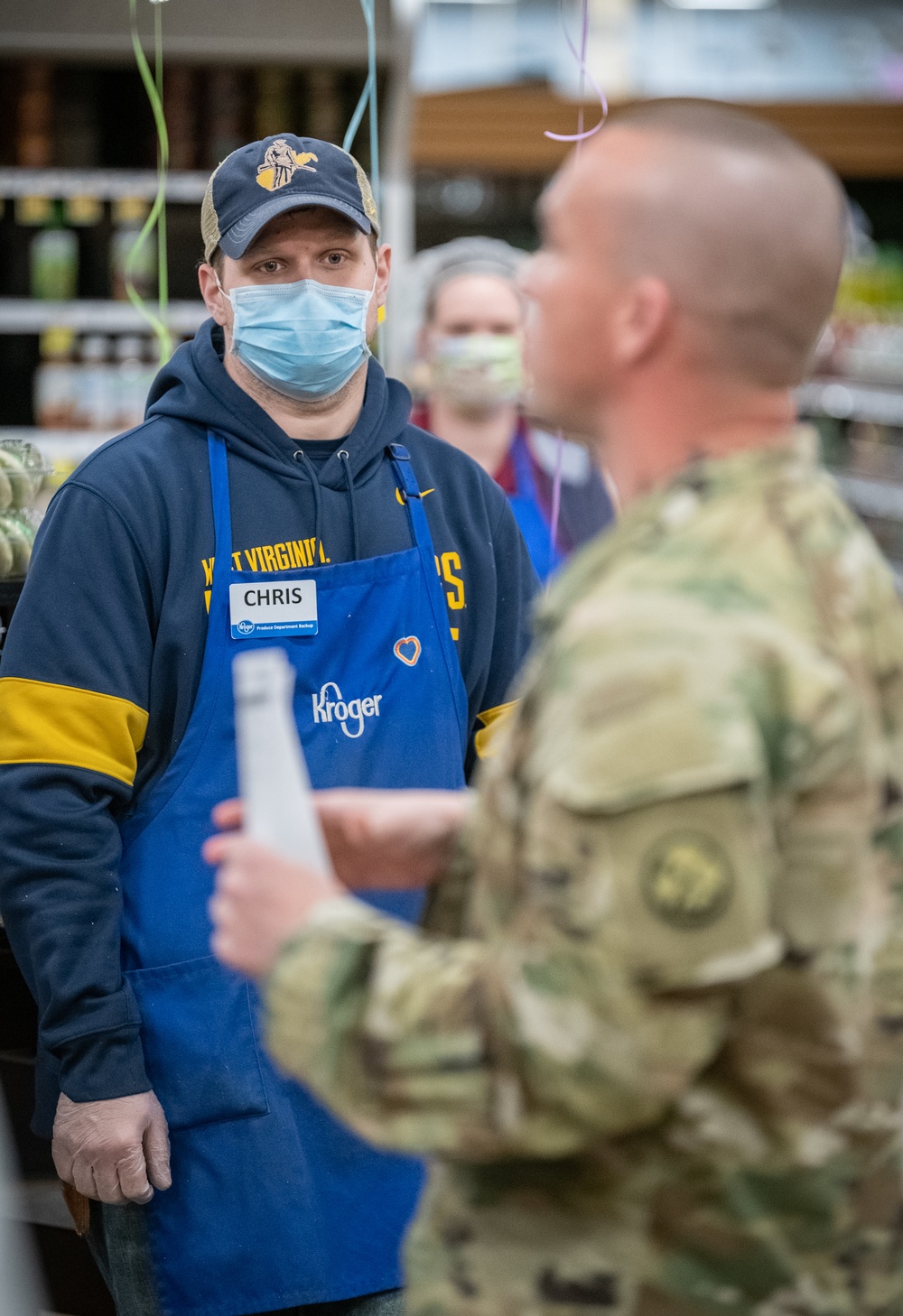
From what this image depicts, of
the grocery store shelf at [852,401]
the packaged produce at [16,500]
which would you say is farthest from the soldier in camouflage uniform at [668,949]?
the grocery store shelf at [852,401]

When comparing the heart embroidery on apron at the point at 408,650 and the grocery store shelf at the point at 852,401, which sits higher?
the grocery store shelf at the point at 852,401

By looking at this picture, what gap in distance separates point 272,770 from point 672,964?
0.29m

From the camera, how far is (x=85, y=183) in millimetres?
5062

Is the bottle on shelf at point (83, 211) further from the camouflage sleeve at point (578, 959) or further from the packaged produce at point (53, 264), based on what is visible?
the camouflage sleeve at point (578, 959)

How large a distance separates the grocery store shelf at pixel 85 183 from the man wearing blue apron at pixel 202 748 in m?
3.31

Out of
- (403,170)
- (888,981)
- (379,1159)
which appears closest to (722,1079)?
(888,981)

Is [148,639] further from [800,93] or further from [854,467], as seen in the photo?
[800,93]

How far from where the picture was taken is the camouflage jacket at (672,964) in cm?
86

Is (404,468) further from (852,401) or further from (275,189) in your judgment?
(852,401)

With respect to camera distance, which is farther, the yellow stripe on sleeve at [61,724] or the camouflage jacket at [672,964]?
the yellow stripe on sleeve at [61,724]

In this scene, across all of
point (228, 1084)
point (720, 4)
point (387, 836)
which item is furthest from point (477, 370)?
point (720, 4)

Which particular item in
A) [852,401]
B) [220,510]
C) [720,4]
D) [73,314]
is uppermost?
[720,4]

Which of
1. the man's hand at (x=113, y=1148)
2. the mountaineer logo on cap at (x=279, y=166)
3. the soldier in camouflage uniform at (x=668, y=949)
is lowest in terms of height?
the man's hand at (x=113, y=1148)

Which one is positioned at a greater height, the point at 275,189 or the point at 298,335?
the point at 275,189
